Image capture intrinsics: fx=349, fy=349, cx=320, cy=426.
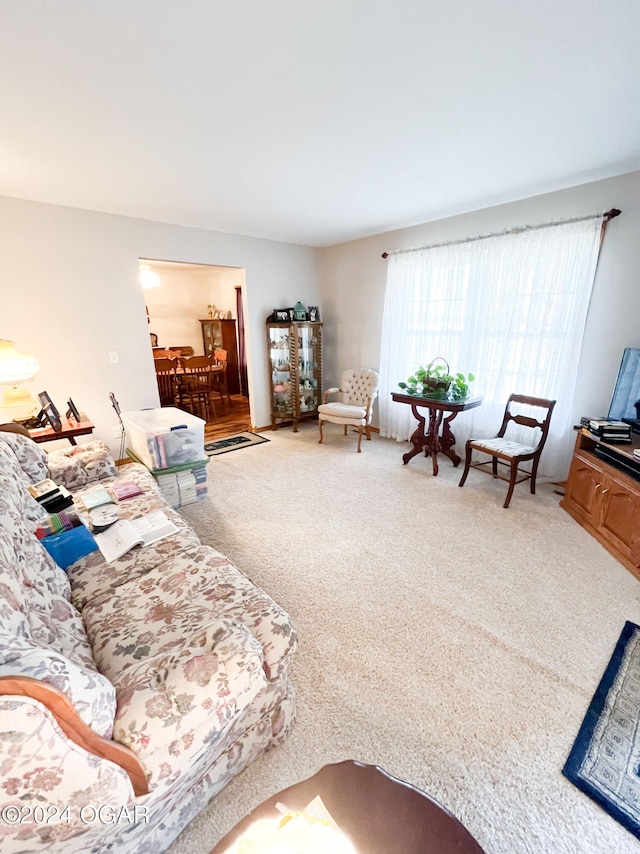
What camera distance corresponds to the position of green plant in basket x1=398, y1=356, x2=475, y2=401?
3400 millimetres

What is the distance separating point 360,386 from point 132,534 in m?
3.27

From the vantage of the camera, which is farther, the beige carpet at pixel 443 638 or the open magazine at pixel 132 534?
the open magazine at pixel 132 534

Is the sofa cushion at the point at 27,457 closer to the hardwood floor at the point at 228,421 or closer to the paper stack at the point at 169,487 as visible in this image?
the paper stack at the point at 169,487

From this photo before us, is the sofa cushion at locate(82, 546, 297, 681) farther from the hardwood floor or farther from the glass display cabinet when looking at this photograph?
the glass display cabinet

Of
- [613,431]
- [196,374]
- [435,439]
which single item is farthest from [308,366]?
[613,431]

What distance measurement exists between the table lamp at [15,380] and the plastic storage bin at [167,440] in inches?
30.4

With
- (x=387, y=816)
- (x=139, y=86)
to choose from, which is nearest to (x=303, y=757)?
(x=387, y=816)

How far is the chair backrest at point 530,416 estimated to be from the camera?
2828 millimetres

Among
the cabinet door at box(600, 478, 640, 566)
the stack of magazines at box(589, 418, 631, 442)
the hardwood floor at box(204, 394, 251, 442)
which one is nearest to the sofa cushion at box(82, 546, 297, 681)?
the cabinet door at box(600, 478, 640, 566)

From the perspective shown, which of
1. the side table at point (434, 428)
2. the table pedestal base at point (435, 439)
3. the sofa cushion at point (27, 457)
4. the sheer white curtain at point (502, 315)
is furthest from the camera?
the table pedestal base at point (435, 439)

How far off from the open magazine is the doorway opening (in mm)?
4180

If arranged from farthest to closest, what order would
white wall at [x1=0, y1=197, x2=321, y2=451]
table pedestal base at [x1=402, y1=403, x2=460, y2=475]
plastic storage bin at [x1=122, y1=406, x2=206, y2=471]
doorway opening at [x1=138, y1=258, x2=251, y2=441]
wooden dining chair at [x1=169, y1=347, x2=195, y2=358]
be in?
wooden dining chair at [x1=169, y1=347, x2=195, y2=358] → doorway opening at [x1=138, y1=258, x2=251, y2=441] → table pedestal base at [x1=402, y1=403, x2=460, y2=475] → white wall at [x1=0, y1=197, x2=321, y2=451] → plastic storage bin at [x1=122, y1=406, x2=206, y2=471]

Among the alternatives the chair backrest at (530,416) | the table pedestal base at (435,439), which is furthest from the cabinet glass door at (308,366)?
the chair backrest at (530,416)

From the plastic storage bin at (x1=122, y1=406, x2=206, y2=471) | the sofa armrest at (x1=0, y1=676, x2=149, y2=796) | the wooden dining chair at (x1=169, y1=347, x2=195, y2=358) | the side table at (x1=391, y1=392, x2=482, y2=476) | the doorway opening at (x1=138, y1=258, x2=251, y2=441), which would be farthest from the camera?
the wooden dining chair at (x1=169, y1=347, x2=195, y2=358)
